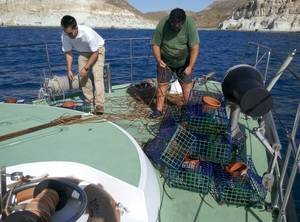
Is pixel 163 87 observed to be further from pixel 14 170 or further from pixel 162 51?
pixel 14 170

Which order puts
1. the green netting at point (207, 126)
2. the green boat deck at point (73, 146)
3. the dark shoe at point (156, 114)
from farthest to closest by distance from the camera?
1. the dark shoe at point (156, 114)
2. the green netting at point (207, 126)
3. the green boat deck at point (73, 146)

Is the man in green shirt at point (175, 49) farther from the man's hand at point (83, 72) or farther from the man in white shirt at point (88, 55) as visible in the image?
the man's hand at point (83, 72)

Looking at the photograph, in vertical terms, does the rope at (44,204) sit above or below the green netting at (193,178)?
above

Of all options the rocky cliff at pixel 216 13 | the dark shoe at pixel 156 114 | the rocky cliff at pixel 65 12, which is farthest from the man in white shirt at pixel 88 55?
the rocky cliff at pixel 216 13

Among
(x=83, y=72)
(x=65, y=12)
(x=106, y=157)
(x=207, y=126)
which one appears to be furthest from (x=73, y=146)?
(x=65, y=12)

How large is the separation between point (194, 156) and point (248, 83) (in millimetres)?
988

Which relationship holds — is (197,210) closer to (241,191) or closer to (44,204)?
(241,191)

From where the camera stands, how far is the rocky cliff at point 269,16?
81775mm

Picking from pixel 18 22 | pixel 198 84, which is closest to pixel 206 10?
pixel 18 22

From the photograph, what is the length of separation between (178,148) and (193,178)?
0.36m

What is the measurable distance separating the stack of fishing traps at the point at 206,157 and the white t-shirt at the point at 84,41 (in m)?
2.01

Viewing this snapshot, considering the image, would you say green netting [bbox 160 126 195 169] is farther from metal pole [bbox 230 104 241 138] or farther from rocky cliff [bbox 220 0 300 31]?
rocky cliff [bbox 220 0 300 31]

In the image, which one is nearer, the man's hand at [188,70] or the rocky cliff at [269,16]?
the man's hand at [188,70]

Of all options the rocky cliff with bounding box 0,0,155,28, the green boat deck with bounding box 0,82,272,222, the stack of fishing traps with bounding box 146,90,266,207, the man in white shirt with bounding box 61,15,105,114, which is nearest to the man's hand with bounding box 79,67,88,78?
the man in white shirt with bounding box 61,15,105,114
